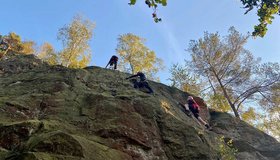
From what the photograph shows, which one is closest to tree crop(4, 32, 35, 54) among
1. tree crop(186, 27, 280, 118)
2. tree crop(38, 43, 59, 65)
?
tree crop(38, 43, 59, 65)

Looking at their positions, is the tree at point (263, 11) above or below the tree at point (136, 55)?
below

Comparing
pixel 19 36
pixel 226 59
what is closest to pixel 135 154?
pixel 226 59

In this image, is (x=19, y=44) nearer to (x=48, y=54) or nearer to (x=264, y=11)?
(x=48, y=54)

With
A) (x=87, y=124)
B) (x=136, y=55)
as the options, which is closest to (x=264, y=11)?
(x=87, y=124)

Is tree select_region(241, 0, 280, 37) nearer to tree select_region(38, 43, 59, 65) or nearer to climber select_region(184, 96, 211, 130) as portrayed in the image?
climber select_region(184, 96, 211, 130)

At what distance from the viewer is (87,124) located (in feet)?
40.1

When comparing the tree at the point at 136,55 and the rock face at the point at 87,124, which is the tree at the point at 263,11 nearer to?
the rock face at the point at 87,124

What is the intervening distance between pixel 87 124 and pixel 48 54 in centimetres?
3686

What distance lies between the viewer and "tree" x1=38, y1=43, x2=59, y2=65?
1694 inches

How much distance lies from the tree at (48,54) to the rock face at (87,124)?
22.9 meters

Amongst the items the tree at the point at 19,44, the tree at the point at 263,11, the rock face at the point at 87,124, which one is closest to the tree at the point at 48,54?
the tree at the point at 19,44

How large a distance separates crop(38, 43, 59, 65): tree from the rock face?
22890 mm

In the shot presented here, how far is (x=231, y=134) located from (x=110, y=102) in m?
10.9

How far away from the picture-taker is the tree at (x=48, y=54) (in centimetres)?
4303
